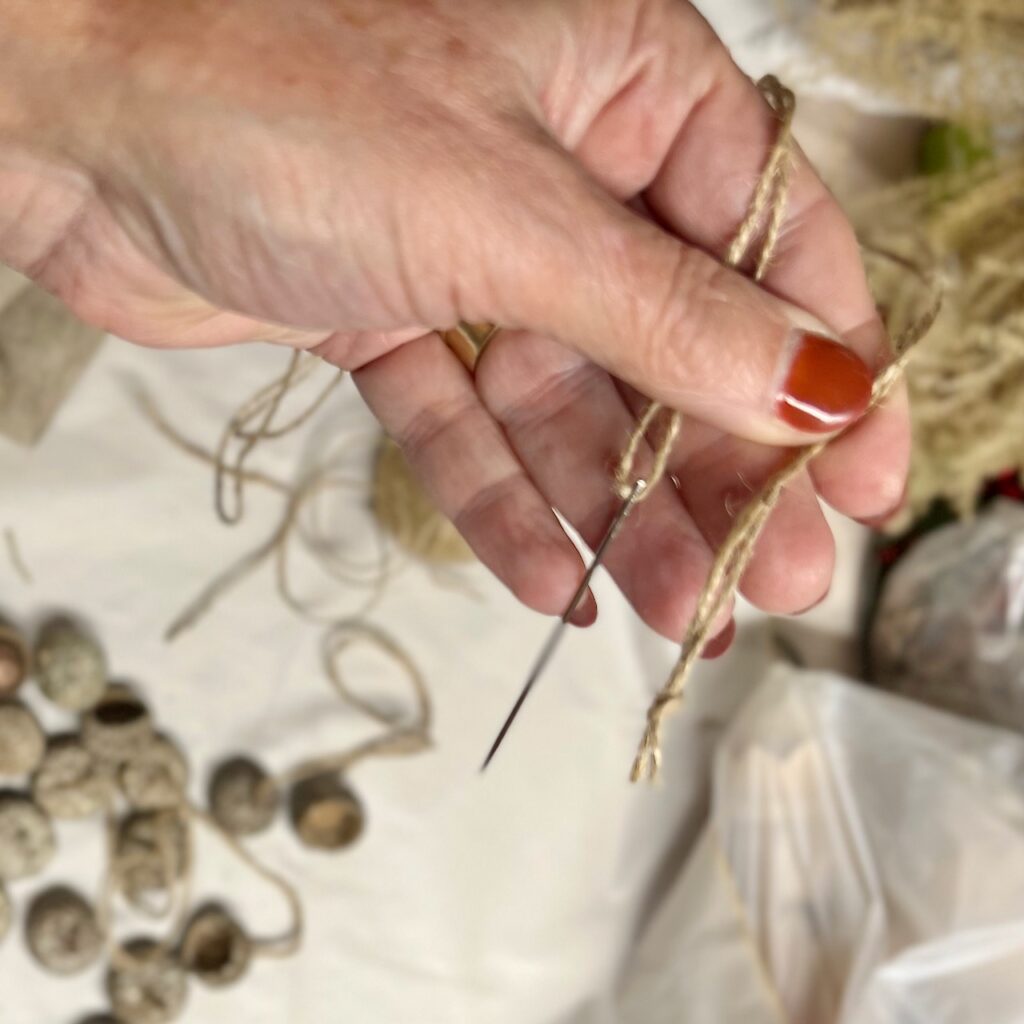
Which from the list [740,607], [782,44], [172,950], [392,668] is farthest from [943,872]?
[782,44]

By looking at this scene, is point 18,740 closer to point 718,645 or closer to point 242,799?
point 242,799

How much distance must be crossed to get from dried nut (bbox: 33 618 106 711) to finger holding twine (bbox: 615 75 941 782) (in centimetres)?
47

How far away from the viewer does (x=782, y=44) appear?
950 millimetres

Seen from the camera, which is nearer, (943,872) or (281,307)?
(281,307)

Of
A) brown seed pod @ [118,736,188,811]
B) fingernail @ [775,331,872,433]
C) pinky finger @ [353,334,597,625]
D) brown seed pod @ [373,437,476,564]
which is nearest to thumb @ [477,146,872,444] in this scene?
fingernail @ [775,331,872,433]

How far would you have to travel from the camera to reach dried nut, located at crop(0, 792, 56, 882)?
2.50 ft

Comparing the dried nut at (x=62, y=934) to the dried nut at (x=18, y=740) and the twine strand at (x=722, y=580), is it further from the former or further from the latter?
the twine strand at (x=722, y=580)

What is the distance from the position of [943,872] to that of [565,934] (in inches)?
12.3

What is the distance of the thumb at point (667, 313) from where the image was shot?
17.1 inches

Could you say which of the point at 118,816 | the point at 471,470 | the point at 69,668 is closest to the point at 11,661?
the point at 69,668

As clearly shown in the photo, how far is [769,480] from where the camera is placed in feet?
1.58

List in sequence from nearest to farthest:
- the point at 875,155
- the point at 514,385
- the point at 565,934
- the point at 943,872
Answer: the point at 514,385 < the point at 943,872 < the point at 565,934 < the point at 875,155

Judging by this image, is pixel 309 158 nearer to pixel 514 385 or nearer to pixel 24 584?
pixel 514 385

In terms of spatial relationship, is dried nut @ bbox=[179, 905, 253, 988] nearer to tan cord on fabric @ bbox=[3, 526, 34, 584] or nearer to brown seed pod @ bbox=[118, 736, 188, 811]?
brown seed pod @ bbox=[118, 736, 188, 811]
